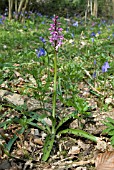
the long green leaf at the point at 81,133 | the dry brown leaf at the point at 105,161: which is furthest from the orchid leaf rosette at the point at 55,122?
the dry brown leaf at the point at 105,161

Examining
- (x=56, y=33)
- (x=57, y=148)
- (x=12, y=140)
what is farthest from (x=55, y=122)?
(x=56, y=33)

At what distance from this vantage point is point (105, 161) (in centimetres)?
200

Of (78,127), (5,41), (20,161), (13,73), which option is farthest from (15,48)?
(20,161)

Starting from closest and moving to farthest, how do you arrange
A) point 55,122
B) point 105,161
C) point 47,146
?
point 105,161, point 47,146, point 55,122

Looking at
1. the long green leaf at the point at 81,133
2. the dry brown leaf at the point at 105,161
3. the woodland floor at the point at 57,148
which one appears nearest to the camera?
the dry brown leaf at the point at 105,161

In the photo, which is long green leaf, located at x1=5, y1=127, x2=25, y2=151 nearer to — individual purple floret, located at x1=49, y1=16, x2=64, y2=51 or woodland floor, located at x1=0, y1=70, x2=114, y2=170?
woodland floor, located at x1=0, y1=70, x2=114, y2=170

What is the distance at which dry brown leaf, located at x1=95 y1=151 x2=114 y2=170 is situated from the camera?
194 cm

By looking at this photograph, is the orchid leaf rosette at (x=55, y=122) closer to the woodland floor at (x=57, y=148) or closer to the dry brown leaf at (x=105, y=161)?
the woodland floor at (x=57, y=148)

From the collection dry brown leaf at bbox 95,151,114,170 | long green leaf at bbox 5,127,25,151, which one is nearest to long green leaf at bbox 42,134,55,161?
long green leaf at bbox 5,127,25,151

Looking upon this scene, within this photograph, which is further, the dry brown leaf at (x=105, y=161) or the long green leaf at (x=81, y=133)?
the long green leaf at (x=81, y=133)

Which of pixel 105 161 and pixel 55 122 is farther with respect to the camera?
pixel 55 122

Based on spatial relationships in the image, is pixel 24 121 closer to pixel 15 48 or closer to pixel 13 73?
pixel 13 73

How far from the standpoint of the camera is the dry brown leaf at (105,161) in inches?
76.4

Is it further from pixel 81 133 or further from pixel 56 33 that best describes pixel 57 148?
pixel 56 33
